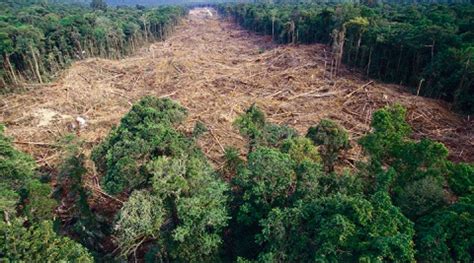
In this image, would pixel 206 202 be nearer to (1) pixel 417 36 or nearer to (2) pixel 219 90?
(2) pixel 219 90

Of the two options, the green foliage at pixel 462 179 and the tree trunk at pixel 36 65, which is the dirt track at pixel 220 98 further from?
the green foliage at pixel 462 179

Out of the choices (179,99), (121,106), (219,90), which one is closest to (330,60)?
(219,90)

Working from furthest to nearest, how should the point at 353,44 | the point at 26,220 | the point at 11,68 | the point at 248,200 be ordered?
Result: the point at 353,44
the point at 11,68
the point at 26,220
the point at 248,200

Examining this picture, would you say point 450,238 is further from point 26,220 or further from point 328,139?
point 26,220

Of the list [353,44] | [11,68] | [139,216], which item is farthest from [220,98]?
[11,68]

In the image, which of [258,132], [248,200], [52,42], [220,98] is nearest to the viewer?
[248,200]
